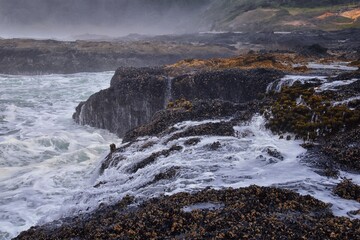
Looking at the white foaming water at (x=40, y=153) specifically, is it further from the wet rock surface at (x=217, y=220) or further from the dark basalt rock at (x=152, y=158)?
the wet rock surface at (x=217, y=220)

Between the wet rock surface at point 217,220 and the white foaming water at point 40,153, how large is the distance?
3.54m

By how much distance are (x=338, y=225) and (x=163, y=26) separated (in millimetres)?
177536

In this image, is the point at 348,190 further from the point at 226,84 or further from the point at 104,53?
the point at 104,53

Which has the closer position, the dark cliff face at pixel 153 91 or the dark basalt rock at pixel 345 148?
the dark basalt rock at pixel 345 148

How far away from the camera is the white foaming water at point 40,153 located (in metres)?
10.4

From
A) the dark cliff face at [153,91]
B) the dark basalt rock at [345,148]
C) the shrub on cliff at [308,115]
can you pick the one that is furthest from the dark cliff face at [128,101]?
the dark basalt rock at [345,148]

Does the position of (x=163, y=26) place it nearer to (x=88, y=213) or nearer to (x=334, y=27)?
(x=334, y=27)

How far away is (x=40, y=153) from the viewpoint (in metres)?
15.7

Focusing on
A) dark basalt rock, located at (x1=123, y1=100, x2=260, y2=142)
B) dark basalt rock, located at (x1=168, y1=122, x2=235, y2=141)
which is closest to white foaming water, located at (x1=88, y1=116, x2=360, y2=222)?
dark basalt rock, located at (x1=168, y1=122, x2=235, y2=141)

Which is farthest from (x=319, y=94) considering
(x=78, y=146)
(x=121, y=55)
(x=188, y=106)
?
(x=121, y=55)

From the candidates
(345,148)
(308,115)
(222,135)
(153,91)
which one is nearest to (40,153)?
Result: (153,91)

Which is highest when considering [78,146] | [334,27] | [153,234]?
[334,27]

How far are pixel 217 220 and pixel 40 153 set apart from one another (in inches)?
474

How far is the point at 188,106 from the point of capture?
13.2 meters
